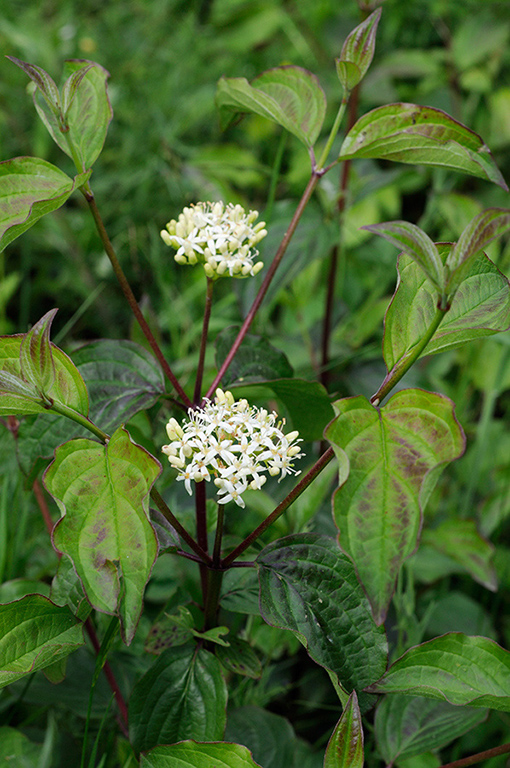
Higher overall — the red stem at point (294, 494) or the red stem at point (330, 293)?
the red stem at point (330, 293)

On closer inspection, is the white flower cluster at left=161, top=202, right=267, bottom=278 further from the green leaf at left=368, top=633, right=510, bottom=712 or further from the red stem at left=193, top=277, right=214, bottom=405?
the green leaf at left=368, top=633, right=510, bottom=712

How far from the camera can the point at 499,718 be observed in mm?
1070

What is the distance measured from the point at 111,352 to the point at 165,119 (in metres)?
1.51

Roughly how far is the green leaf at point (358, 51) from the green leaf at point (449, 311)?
230 millimetres

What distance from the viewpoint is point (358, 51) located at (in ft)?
2.36

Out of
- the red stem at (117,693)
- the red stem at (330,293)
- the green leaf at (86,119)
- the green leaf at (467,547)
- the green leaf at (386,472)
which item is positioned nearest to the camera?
the green leaf at (386,472)

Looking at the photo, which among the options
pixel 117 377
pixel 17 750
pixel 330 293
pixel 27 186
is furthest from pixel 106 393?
pixel 330 293

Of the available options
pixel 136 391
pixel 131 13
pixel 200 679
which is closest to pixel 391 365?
pixel 136 391

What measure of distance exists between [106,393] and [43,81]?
0.33m

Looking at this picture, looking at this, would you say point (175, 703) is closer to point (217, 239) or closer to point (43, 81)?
point (217, 239)

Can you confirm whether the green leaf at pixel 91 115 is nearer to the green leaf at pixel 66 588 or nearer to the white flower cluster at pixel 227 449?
the white flower cluster at pixel 227 449

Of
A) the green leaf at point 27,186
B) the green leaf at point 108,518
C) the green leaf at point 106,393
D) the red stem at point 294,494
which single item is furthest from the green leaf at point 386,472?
the green leaf at point 27,186

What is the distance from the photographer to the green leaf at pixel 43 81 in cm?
63

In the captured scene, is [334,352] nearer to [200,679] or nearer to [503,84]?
[200,679]
